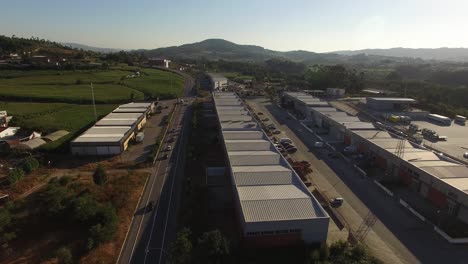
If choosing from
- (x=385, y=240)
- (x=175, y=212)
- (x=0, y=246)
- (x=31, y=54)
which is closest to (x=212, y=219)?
(x=175, y=212)

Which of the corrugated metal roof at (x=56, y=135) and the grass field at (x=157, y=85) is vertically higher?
the grass field at (x=157, y=85)

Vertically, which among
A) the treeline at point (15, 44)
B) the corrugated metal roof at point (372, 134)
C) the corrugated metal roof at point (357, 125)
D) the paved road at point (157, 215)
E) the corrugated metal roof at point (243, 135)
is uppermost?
the treeline at point (15, 44)

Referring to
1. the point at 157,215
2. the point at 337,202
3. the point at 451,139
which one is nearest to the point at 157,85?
the point at 157,215

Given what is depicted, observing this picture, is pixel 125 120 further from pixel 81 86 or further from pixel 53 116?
pixel 81 86

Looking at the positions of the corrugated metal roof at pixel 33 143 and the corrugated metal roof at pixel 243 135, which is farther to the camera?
the corrugated metal roof at pixel 243 135

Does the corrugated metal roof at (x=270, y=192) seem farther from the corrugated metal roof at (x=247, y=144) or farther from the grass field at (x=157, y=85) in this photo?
the grass field at (x=157, y=85)

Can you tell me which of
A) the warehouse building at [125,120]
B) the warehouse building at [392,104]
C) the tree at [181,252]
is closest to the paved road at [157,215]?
the tree at [181,252]
